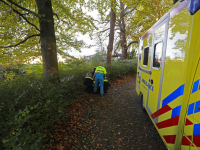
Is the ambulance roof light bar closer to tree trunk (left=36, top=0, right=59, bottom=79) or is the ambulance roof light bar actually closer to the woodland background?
the woodland background

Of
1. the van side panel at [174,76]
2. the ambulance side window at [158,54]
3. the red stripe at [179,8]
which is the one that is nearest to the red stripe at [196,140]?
the van side panel at [174,76]

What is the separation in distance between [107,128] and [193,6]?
138 inches

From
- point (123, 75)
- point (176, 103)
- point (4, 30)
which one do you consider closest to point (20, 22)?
point (4, 30)

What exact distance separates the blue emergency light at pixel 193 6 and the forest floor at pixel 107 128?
9.57ft

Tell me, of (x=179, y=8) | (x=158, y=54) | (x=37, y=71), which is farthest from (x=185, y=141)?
(x=37, y=71)

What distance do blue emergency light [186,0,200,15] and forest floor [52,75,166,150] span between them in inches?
115

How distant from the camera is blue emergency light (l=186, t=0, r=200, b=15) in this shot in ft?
4.65

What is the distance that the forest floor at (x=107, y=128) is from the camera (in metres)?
2.87

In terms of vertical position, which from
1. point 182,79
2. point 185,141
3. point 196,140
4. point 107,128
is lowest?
point 107,128

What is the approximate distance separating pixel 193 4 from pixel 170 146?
7.22 feet

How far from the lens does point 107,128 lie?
11.6 feet

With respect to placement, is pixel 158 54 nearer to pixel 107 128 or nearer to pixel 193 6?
pixel 193 6

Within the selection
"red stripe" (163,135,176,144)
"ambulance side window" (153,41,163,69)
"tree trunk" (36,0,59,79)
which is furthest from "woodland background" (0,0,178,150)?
"ambulance side window" (153,41,163,69)

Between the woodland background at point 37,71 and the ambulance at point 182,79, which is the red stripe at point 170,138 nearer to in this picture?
the ambulance at point 182,79
